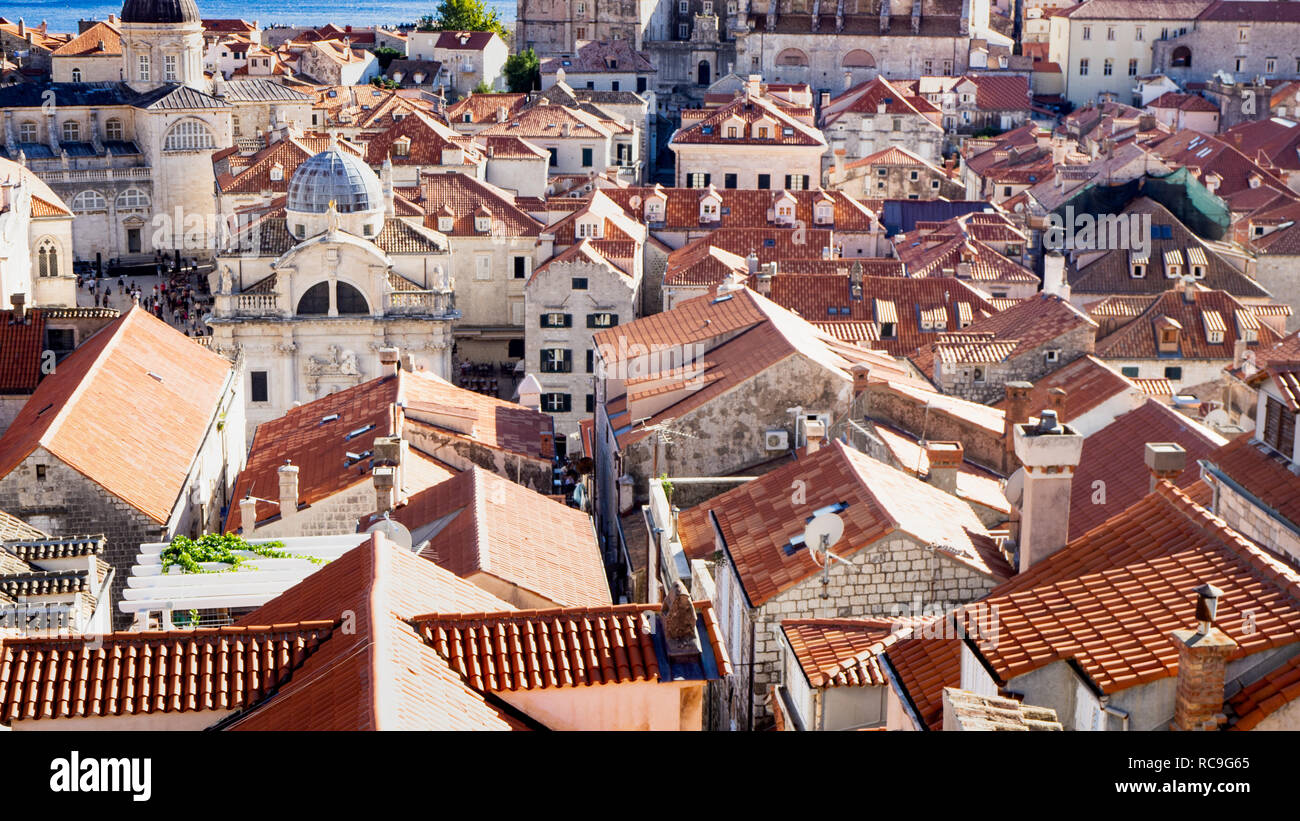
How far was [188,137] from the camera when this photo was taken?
84.9 metres

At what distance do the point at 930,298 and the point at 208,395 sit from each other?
1935 cm

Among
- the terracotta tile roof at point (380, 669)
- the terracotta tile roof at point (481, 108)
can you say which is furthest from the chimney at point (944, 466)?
the terracotta tile roof at point (481, 108)

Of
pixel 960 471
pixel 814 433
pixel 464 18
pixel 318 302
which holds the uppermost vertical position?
pixel 814 433

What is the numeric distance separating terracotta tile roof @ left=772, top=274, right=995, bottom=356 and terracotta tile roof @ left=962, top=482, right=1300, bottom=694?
3065 cm

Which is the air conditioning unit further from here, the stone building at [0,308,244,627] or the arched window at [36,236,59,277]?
the arched window at [36,236,59,277]

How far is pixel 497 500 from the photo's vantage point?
27359mm

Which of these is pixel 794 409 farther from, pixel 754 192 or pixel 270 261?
pixel 754 192

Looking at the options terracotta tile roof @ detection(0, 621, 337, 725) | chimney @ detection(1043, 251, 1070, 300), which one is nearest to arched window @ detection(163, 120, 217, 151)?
chimney @ detection(1043, 251, 1070, 300)

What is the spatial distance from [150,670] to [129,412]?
19079 millimetres

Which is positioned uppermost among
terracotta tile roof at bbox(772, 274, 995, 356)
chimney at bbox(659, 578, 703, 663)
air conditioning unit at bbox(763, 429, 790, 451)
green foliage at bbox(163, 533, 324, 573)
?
chimney at bbox(659, 578, 703, 663)

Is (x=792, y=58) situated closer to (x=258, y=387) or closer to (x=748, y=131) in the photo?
(x=748, y=131)

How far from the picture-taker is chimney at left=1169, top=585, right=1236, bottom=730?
1352cm

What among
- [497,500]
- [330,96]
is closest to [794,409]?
[497,500]

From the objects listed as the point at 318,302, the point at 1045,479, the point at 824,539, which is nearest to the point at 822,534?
the point at 824,539
